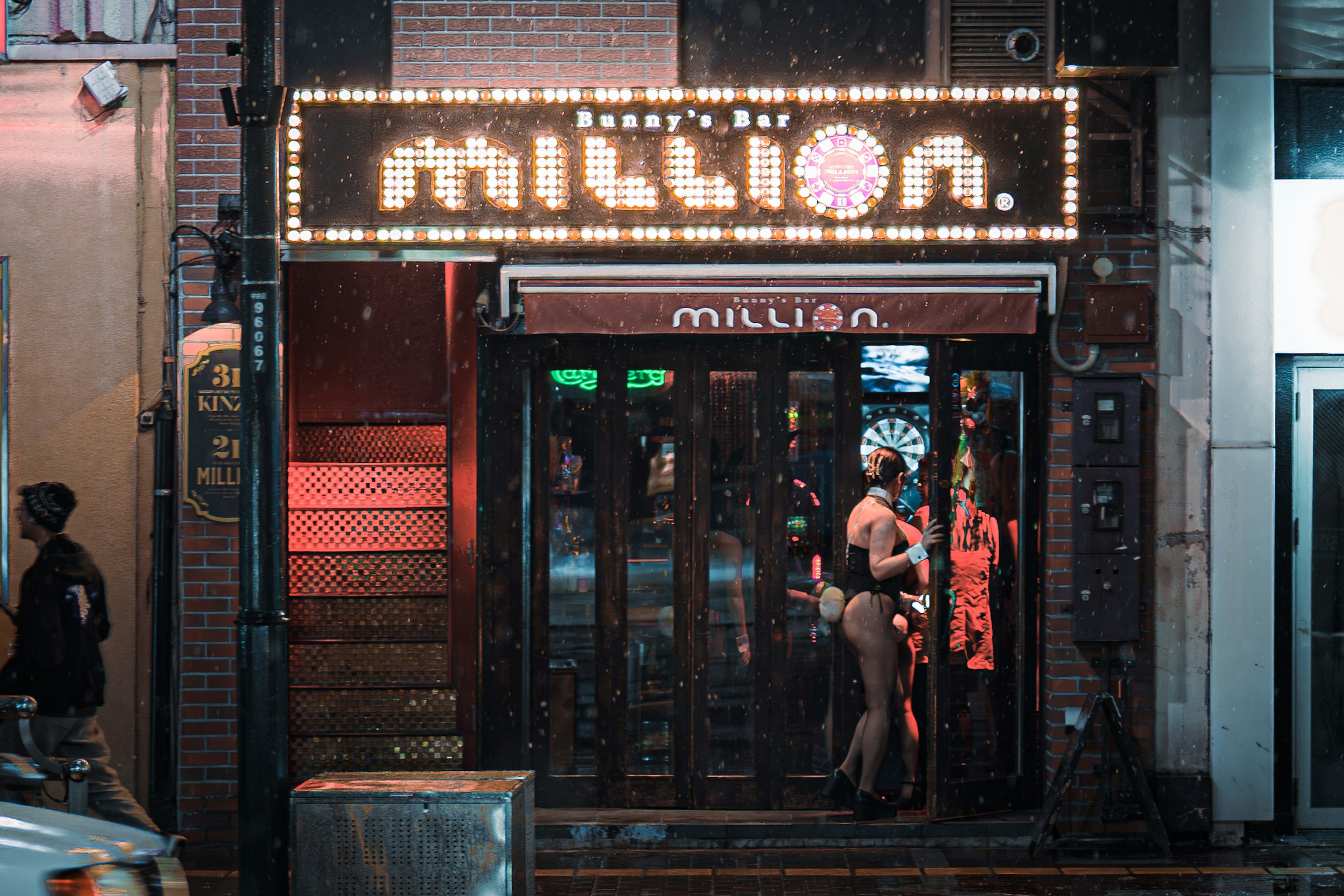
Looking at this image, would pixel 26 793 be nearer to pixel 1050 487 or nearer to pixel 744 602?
pixel 744 602

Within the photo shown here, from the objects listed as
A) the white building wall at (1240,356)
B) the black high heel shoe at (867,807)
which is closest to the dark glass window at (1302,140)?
the white building wall at (1240,356)

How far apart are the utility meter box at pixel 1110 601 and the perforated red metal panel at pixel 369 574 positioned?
3.83 meters

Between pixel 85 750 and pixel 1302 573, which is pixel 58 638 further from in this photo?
pixel 1302 573

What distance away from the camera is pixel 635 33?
733cm

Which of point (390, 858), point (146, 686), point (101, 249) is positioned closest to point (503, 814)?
point (390, 858)

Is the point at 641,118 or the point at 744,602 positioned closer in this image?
the point at 641,118

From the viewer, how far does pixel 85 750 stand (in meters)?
6.29

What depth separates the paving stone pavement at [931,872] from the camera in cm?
629

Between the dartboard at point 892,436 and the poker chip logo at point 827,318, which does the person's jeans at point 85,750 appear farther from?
the dartboard at point 892,436

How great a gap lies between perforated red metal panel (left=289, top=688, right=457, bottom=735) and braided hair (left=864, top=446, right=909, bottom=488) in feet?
9.42

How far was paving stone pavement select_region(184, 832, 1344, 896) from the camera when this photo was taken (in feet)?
20.6

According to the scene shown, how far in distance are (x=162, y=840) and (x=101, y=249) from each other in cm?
415

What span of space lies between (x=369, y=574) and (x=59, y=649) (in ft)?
6.59

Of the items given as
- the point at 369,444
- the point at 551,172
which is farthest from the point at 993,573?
the point at 369,444
